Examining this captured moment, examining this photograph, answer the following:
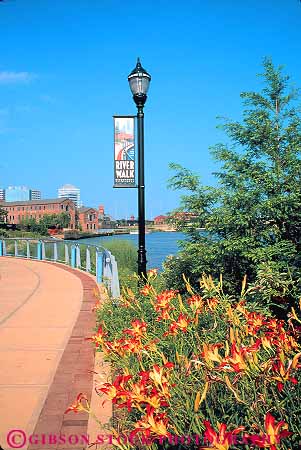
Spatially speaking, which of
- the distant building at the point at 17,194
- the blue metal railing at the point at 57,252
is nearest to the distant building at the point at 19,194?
the distant building at the point at 17,194

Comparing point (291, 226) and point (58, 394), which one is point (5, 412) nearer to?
point (58, 394)

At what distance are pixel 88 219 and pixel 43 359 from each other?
52.6 meters

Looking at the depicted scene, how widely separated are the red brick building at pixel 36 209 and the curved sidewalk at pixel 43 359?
50550 millimetres

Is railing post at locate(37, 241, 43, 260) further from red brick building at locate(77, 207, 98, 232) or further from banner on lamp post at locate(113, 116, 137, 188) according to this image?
red brick building at locate(77, 207, 98, 232)

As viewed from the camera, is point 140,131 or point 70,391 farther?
point 140,131

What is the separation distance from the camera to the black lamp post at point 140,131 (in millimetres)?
6876

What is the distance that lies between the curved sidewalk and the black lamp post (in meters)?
1.23

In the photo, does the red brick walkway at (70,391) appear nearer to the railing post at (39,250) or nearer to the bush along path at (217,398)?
the bush along path at (217,398)

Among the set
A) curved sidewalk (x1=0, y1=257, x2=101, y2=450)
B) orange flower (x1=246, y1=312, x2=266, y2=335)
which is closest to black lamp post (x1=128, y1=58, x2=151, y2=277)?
curved sidewalk (x1=0, y1=257, x2=101, y2=450)

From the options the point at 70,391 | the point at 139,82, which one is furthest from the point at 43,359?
the point at 139,82

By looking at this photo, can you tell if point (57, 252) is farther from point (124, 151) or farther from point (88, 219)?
point (88, 219)

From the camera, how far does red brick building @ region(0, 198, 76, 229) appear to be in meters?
61.9

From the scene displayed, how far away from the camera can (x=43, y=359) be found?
15.3 feet

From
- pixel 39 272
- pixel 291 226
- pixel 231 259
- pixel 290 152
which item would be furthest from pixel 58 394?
pixel 39 272
